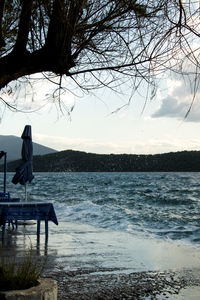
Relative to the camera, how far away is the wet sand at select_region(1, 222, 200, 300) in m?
5.58

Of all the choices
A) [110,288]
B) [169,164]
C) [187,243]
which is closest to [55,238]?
[187,243]

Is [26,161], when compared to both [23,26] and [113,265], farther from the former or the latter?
[23,26]

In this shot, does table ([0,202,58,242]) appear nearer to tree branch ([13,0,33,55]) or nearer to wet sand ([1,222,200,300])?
wet sand ([1,222,200,300])

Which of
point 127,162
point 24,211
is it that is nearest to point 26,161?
point 24,211

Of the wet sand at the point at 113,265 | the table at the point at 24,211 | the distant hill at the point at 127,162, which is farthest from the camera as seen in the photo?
the distant hill at the point at 127,162

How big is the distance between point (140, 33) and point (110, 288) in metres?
3.68

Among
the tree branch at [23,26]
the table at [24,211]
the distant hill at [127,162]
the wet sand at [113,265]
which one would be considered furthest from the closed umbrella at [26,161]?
the distant hill at [127,162]

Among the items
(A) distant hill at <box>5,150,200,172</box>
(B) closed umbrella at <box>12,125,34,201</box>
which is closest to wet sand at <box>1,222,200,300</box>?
(B) closed umbrella at <box>12,125,34,201</box>

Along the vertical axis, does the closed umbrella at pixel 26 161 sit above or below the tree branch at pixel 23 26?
below

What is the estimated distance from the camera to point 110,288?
18.6 feet

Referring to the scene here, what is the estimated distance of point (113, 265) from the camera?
7184mm

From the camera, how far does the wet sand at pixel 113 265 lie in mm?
5578

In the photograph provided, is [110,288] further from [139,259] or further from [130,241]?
[130,241]

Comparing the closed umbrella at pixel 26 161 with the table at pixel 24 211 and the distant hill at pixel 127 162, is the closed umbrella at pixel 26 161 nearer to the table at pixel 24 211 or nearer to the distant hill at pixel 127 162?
the table at pixel 24 211
